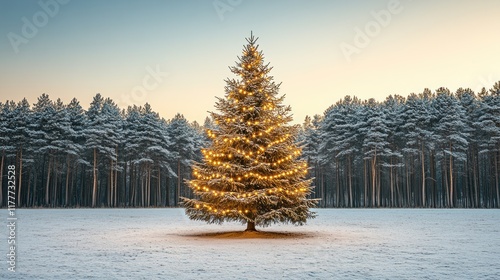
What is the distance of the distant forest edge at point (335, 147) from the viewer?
59.8 metres

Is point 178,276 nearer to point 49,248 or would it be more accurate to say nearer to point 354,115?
point 49,248

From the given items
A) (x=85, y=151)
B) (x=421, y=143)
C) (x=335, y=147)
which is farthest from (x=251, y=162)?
(x=85, y=151)

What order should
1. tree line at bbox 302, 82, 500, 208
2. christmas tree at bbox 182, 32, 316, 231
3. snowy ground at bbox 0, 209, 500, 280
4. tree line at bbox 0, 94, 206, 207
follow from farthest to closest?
tree line at bbox 0, 94, 206, 207 < tree line at bbox 302, 82, 500, 208 < christmas tree at bbox 182, 32, 316, 231 < snowy ground at bbox 0, 209, 500, 280

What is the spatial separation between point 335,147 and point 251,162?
48.9 meters

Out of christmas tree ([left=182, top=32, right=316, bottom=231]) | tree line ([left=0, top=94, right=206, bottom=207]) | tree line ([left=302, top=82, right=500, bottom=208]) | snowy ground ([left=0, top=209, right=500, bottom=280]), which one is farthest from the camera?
tree line ([left=0, top=94, right=206, bottom=207])

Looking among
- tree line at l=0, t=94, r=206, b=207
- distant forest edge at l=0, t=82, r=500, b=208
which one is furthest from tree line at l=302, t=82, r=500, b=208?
tree line at l=0, t=94, r=206, b=207

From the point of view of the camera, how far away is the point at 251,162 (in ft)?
67.6

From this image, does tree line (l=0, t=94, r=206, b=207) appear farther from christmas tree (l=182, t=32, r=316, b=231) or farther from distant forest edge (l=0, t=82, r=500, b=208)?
christmas tree (l=182, t=32, r=316, b=231)

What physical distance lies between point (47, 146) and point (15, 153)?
7536 mm

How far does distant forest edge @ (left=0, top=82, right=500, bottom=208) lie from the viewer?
196ft

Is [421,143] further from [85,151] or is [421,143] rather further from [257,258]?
[257,258]

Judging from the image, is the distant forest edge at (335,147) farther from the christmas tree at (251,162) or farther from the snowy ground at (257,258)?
the snowy ground at (257,258)

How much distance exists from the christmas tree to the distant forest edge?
1629 inches

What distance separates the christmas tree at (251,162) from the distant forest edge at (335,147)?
41.4 metres
